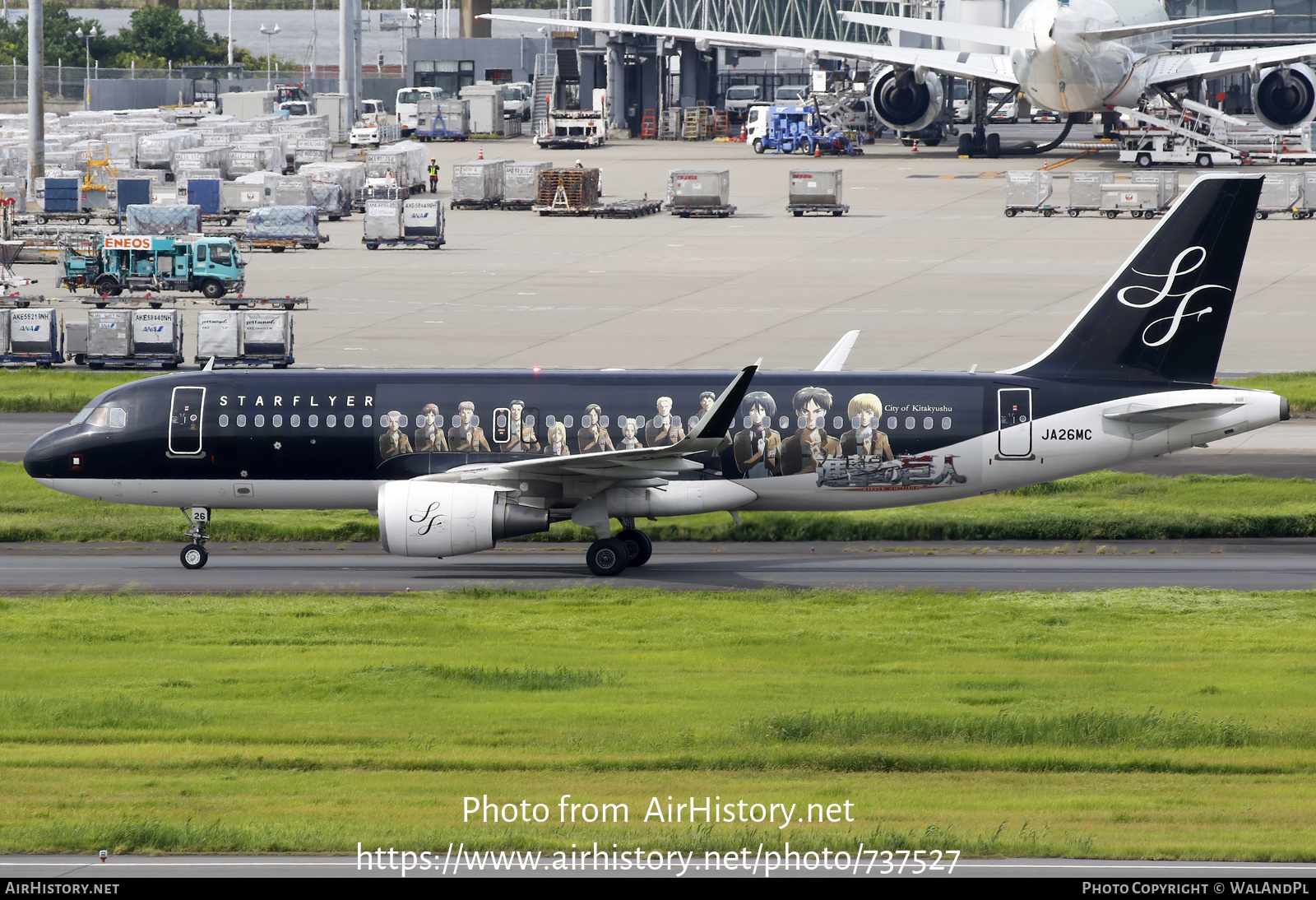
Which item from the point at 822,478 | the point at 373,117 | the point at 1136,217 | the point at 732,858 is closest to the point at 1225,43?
the point at 1136,217

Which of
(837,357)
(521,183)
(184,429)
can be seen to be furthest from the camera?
(521,183)

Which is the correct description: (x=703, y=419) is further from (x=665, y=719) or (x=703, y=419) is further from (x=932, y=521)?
(x=665, y=719)

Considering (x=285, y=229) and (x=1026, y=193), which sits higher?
(x=1026, y=193)

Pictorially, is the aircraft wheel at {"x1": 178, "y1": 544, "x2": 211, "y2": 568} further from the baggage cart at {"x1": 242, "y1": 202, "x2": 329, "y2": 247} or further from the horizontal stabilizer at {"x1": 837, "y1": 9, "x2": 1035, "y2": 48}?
the horizontal stabilizer at {"x1": 837, "y1": 9, "x2": 1035, "y2": 48}

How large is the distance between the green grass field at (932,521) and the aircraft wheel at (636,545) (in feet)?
12.3

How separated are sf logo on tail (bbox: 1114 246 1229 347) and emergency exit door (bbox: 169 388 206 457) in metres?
21.0

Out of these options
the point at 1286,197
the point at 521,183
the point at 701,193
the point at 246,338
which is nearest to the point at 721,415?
the point at 246,338

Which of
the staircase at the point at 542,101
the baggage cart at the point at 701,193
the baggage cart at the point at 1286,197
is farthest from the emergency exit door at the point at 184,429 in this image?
the staircase at the point at 542,101

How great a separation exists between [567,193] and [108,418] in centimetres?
6861

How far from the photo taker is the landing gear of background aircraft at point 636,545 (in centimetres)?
3628

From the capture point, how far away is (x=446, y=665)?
84.3ft

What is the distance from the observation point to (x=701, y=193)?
101m

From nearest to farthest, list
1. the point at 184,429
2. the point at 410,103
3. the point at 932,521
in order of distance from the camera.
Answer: the point at 184,429, the point at 932,521, the point at 410,103

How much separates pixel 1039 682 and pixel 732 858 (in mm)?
11156
